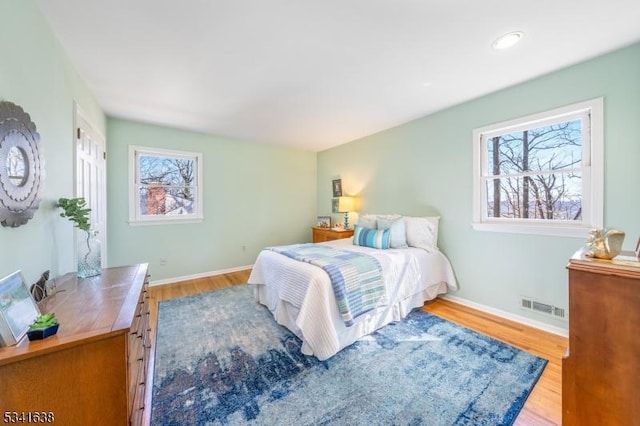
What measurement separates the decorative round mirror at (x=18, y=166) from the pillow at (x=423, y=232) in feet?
10.9

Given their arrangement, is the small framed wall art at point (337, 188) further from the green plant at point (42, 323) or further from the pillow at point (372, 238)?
the green plant at point (42, 323)

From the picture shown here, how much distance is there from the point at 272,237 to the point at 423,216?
2874 mm

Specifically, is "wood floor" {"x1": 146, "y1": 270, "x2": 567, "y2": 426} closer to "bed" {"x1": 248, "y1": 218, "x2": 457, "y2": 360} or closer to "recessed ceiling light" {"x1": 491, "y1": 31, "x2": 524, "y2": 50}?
"bed" {"x1": 248, "y1": 218, "x2": 457, "y2": 360}

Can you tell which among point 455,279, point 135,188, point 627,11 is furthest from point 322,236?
point 627,11

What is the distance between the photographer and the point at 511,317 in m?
2.65

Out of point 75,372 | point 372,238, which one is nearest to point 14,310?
point 75,372

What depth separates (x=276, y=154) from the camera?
503 cm

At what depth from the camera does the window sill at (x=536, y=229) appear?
2.23 meters

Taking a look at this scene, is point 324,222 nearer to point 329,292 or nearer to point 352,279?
point 352,279

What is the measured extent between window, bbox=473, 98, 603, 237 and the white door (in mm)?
3990

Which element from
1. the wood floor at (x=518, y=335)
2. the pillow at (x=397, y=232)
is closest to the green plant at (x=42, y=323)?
the wood floor at (x=518, y=335)

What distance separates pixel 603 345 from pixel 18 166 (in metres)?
2.76

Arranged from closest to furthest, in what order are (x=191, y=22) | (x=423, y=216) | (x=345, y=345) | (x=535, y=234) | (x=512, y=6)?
(x=512, y=6)
(x=191, y=22)
(x=345, y=345)
(x=535, y=234)
(x=423, y=216)

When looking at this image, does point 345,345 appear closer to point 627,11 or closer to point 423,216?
point 423,216
